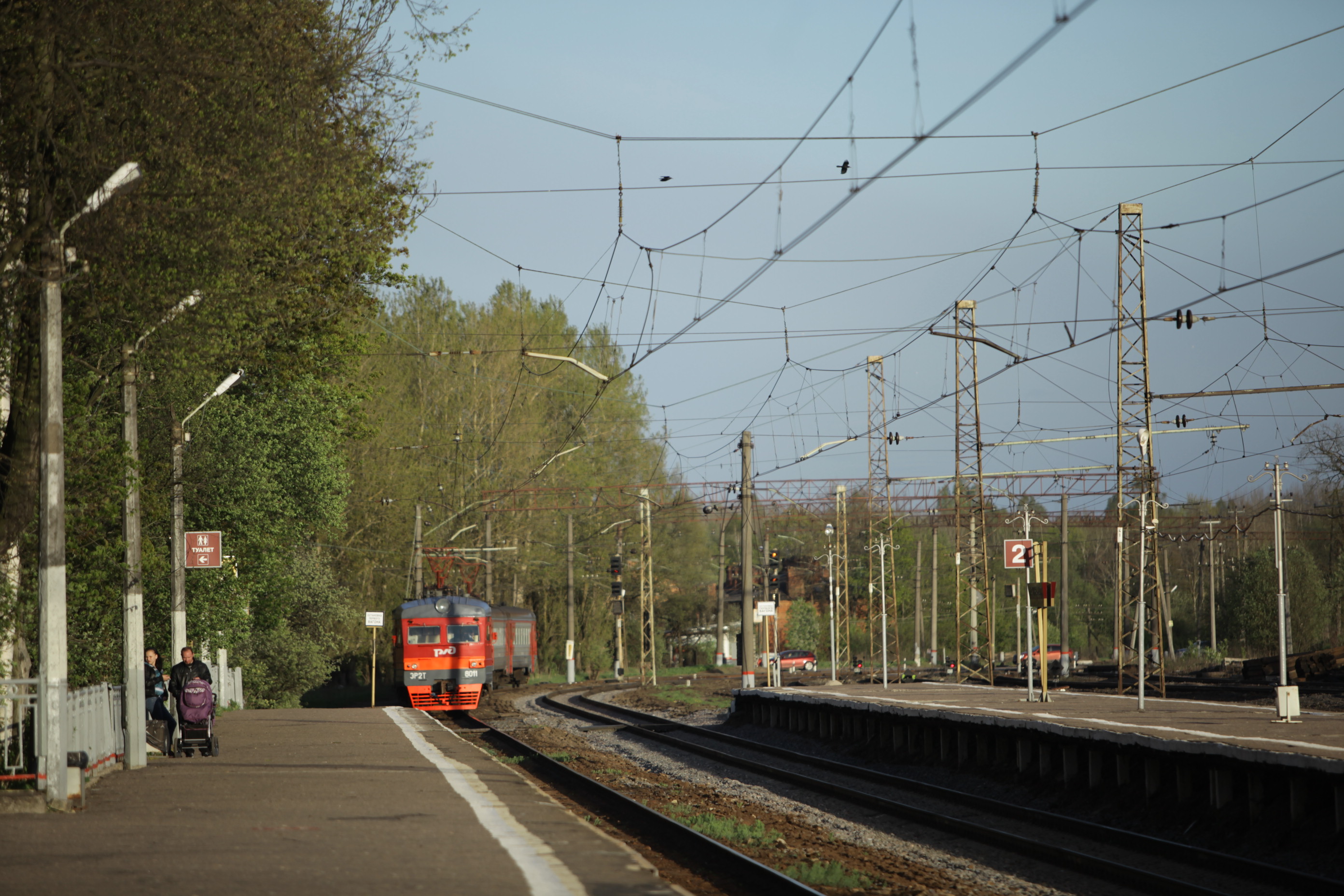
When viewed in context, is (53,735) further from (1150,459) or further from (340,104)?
(1150,459)

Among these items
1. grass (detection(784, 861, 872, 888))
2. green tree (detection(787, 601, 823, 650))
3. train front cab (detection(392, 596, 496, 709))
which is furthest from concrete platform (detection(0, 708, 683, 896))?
green tree (detection(787, 601, 823, 650))

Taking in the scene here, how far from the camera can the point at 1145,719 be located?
2039cm

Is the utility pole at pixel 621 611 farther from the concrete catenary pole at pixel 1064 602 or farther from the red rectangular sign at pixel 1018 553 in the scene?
the red rectangular sign at pixel 1018 553

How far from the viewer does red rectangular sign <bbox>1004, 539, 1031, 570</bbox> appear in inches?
1005

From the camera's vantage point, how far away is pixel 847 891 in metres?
10.7

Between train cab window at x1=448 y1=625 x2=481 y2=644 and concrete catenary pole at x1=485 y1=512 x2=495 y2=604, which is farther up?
concrete catenary pole at x1=485 y1=512 x2=495 y2=604

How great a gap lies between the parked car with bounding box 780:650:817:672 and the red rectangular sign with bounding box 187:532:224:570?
56955 mm

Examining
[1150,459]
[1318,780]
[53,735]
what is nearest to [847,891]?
[1318,780]

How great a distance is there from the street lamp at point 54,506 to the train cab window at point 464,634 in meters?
24.6

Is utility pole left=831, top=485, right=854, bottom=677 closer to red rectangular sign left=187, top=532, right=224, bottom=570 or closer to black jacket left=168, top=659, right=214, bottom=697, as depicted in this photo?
red rectangular sign left=187, top=532, right=224, bottom=570

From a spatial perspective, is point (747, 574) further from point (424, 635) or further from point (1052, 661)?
point (1052, 661)

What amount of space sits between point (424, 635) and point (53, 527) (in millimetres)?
24724

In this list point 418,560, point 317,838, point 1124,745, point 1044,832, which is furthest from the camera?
point 418,560

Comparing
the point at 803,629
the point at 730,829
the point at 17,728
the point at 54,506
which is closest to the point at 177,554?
the point at 17,728
